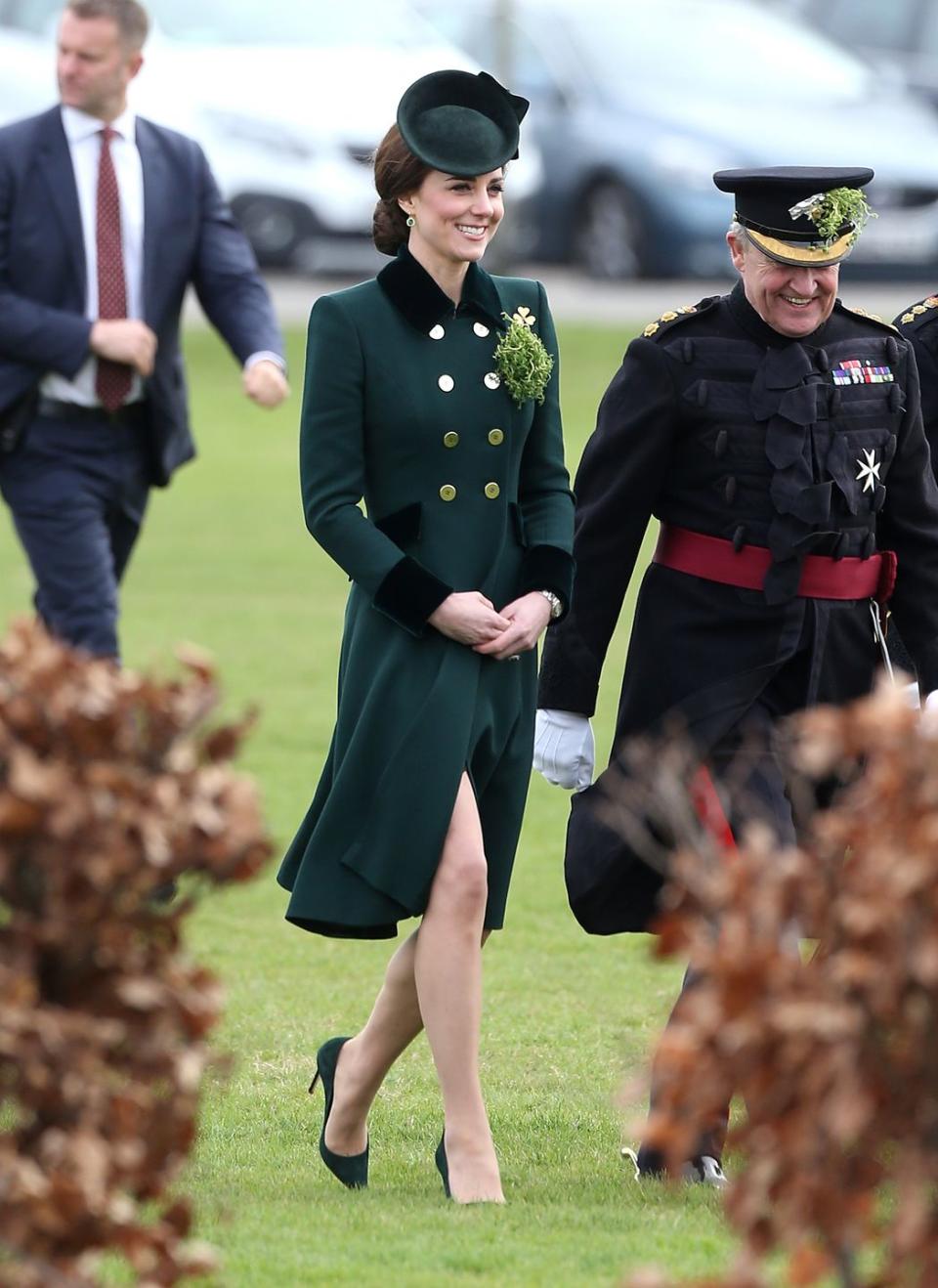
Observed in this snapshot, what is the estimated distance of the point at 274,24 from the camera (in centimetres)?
1992

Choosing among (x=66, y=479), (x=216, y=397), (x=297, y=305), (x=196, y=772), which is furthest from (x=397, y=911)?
(x=297, y=305)

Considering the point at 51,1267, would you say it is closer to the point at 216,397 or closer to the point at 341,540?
the point at 341,540

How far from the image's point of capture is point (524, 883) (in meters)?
7.60

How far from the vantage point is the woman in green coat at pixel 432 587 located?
15.2 ft

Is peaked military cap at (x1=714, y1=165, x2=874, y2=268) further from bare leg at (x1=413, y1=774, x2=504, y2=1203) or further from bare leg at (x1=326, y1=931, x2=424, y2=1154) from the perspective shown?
bare leg at (x1=326, y1=931, x2=424, y2=1154)

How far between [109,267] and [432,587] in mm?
2631

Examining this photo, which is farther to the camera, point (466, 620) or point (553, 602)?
point (553, 602)

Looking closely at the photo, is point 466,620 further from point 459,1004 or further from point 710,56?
point 710,56

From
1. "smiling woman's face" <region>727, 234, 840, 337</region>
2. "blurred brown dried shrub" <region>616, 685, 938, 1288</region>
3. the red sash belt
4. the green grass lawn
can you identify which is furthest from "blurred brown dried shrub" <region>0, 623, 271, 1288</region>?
"smiling woman's face" <region>727, 234, 840, 337</region>

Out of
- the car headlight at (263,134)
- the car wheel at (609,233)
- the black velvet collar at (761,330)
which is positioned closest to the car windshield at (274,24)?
the car headlight at (263,134)

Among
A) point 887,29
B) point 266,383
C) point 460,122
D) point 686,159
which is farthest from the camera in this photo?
point 887,29

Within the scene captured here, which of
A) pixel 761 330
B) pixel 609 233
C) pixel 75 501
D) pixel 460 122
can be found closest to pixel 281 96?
pixel 609 233

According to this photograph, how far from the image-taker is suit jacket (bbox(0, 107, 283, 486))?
22.4ft

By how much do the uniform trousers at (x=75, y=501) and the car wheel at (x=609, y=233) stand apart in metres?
12.8
